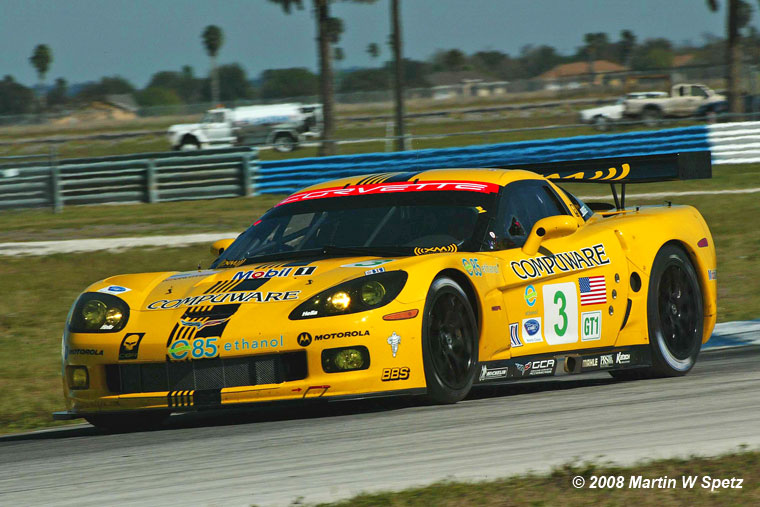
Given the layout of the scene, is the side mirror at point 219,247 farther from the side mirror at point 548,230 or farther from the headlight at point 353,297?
the side mirror at point 548,230

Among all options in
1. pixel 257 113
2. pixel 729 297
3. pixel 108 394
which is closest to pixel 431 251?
pixel 108 394

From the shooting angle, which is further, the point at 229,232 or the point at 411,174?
the point at 229,232

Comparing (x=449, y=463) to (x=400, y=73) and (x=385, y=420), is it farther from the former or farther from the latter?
(x=400, y=73)

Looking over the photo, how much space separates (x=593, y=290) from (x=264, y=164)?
58.1ft

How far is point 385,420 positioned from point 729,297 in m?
6.99

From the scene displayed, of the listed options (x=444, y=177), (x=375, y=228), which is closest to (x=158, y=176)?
(x=444, y=177)

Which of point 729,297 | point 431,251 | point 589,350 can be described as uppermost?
point 431,251

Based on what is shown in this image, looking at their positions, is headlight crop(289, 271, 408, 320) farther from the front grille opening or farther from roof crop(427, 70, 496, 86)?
roof crop(427, 70, 496, 86)

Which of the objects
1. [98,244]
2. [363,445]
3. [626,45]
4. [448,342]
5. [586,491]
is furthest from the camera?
[626,45]

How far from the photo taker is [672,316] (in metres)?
7.36

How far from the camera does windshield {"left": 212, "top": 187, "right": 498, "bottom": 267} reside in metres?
6.30

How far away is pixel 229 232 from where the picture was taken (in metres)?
17.2

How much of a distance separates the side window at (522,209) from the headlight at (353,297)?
108 cm

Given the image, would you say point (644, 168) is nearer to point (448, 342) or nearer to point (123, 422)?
point (448, 342)
